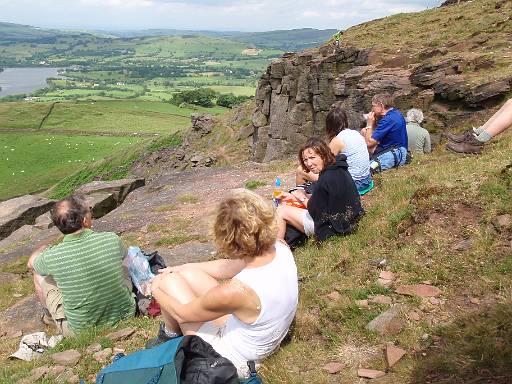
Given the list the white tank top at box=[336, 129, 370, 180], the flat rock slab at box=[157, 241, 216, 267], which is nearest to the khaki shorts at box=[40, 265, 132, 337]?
the flat rock slab at box=[157, 241, 216, 267]

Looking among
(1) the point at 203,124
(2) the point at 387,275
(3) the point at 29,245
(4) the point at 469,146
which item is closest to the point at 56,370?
(2) the point at 387,275

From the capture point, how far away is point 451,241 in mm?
7148

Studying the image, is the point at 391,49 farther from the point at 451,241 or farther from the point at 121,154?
the point at 121,154

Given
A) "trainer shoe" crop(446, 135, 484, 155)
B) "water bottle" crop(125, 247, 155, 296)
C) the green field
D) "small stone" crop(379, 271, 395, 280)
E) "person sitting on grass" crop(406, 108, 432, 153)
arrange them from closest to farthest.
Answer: "small stone" crop(379, 271, 395, 280) < "water bottle" crop(125, 247, 155, 296) < "trainer shoe" crop(446, 135, 484, 155) < "person sitting on grass" crop(406, 108, 432, 153) < the green field

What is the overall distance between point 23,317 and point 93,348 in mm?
3950

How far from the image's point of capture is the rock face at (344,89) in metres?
17.2

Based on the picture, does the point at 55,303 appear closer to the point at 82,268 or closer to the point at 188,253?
the point at 82,268

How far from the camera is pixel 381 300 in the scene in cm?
625

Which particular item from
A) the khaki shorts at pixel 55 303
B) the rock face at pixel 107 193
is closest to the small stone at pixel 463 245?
the khaki shorts at pixel 55 303

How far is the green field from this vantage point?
58.9 meters

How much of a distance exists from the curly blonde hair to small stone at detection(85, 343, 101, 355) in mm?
2891

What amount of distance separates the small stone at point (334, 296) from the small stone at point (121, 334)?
2864 mm

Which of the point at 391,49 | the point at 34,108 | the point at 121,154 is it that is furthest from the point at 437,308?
the point at 34,108

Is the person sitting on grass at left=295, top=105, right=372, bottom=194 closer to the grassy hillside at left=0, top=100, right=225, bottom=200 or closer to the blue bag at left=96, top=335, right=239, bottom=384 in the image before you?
the blue bag at left=96, top=335, right=239, bottom=384
